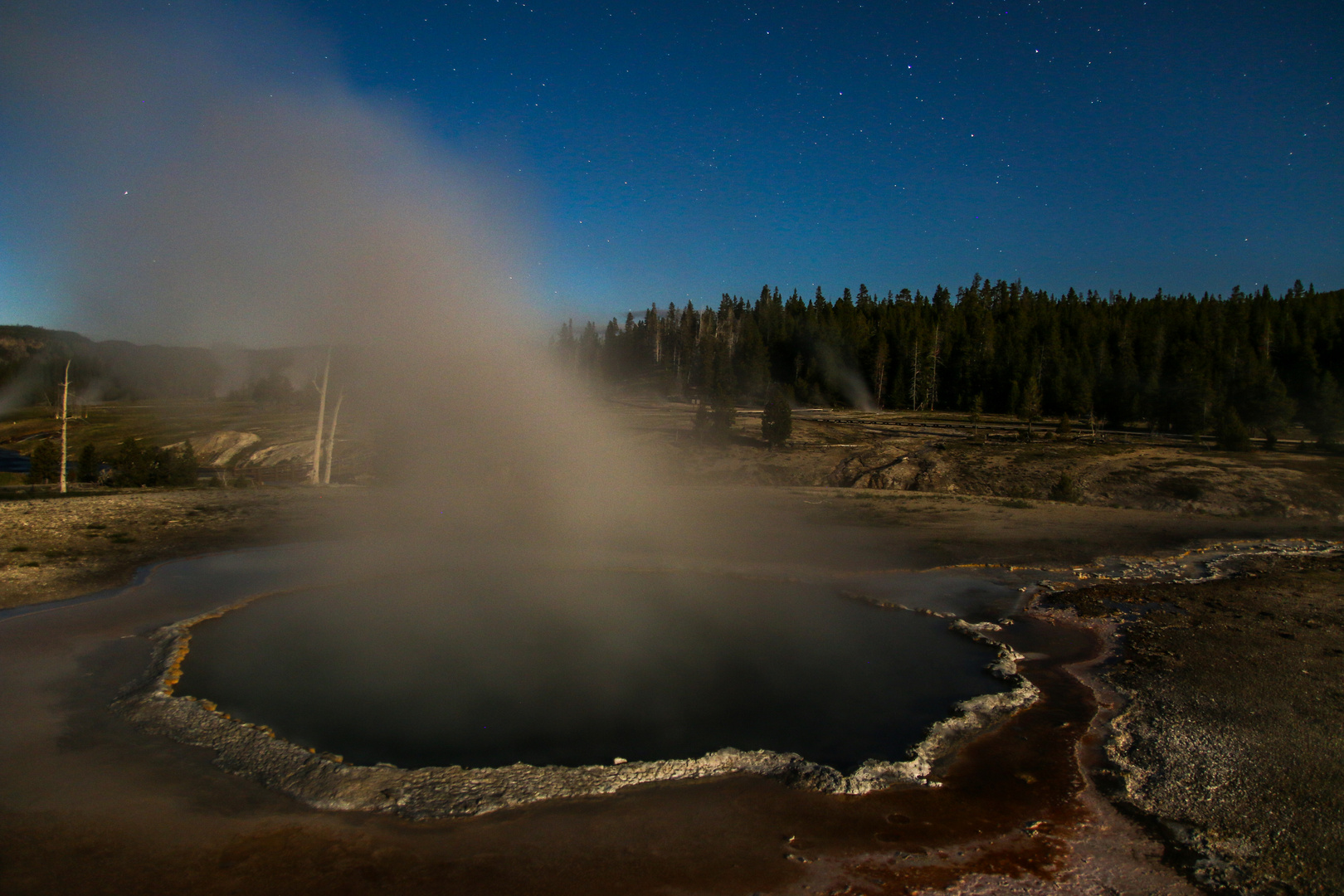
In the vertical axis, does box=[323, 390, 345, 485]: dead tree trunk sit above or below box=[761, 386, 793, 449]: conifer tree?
below

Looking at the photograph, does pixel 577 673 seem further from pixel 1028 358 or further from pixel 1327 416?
pixel 1028 358

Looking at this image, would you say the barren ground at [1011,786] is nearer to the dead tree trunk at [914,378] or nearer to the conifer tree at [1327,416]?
the conifer tree at [1327,416]

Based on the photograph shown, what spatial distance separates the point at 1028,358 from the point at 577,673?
65688 millimetres

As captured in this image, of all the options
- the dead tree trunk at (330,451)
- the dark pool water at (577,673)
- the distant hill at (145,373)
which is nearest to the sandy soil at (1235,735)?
the dark pool water at (577,673)

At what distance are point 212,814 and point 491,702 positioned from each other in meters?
2.86

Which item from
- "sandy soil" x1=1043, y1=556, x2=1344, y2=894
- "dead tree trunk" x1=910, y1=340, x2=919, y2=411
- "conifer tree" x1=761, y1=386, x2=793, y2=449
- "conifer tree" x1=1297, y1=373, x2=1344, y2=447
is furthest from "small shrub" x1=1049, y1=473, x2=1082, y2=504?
"dead tree trunk" x1=910, y1=340, x2=919, y2=411

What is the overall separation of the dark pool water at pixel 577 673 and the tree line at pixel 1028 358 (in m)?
27.7

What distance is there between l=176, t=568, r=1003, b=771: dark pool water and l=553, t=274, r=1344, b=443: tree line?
2772 cm

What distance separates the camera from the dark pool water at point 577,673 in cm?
712

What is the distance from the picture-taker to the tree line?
4547 centimetres

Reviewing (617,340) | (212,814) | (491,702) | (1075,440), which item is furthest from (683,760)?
(617,340)

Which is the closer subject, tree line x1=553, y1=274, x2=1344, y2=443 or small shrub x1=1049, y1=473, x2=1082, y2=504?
small shrub x1=1049, y1=473, x2=1082, y2=504

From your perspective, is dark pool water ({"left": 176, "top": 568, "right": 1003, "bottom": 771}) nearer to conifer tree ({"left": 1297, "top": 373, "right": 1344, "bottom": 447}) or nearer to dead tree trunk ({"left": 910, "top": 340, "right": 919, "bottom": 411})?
conifer tree ({"left": 1297, "top": 373, "right": 1344, "bottom": 447})

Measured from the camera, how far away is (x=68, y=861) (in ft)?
16.1
